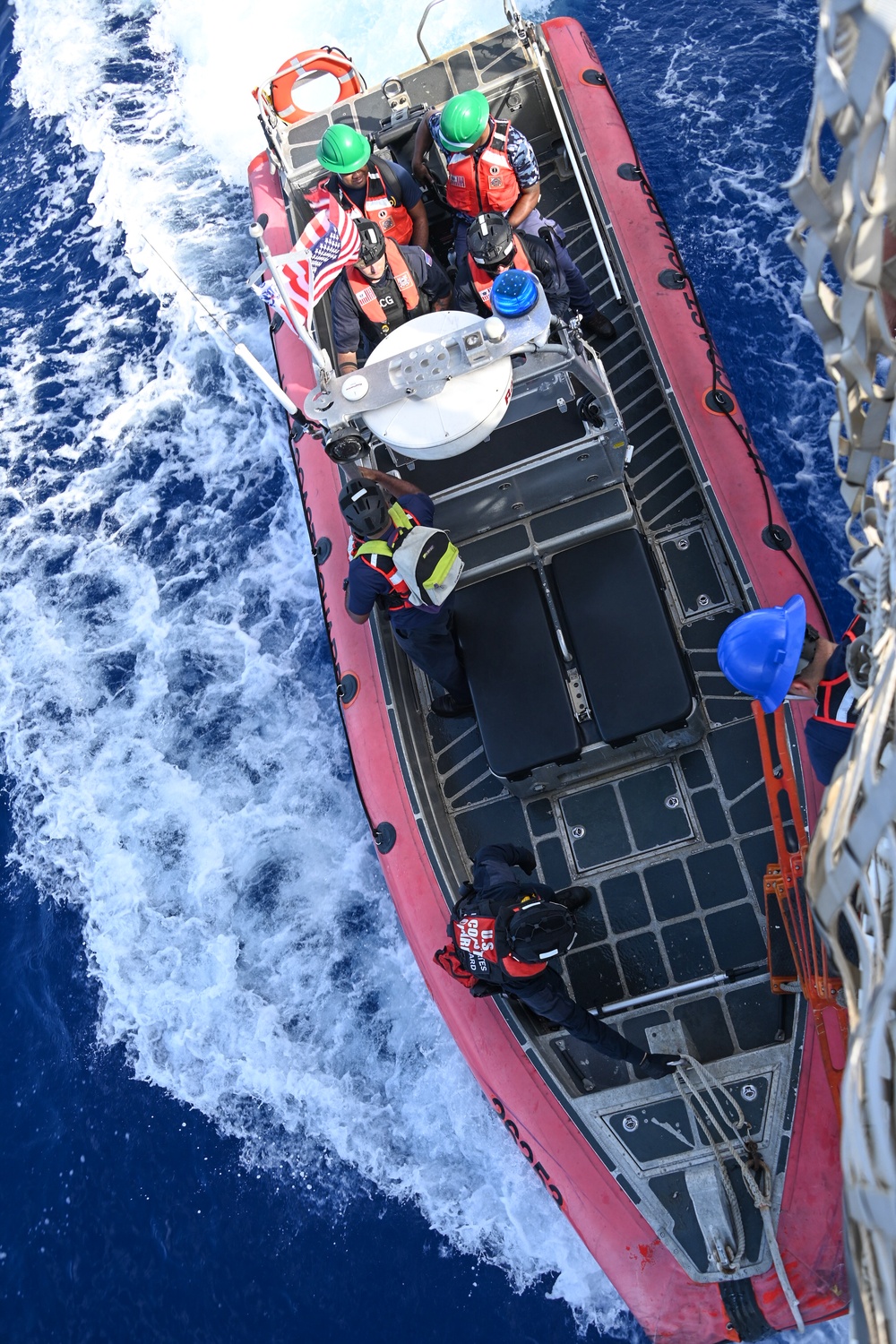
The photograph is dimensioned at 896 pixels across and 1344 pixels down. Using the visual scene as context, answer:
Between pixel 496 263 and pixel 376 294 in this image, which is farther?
pixel 376 294

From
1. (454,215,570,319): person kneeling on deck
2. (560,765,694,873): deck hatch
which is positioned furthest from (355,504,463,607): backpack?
(560,765,694,873): deck hatch

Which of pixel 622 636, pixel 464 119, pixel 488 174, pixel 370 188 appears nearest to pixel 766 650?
pixel 622 636

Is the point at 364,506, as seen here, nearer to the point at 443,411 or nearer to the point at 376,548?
the point at 376,548

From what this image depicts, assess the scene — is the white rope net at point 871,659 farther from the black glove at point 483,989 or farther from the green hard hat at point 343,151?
the green hard hat at point 343,151

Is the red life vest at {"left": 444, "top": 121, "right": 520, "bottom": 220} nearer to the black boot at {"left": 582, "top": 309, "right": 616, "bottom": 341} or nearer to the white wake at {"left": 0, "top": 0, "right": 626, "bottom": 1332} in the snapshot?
the black boot at {"left": 582, "top": 309, "right": 616, "bottom": 341}

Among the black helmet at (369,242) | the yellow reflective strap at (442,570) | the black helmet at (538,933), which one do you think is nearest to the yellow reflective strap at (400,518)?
the yellow reflective strap at (442,570)
